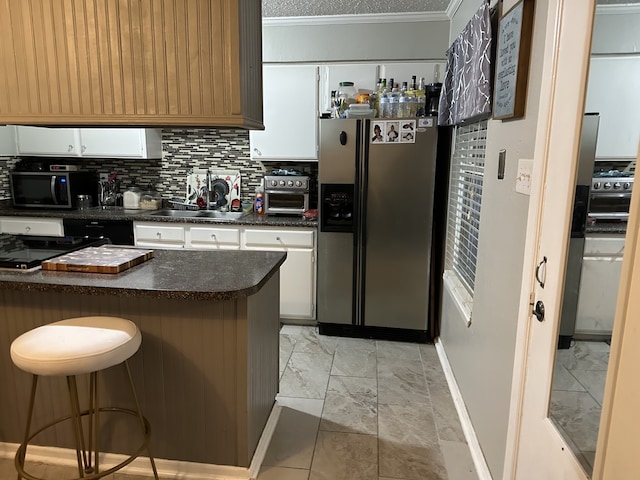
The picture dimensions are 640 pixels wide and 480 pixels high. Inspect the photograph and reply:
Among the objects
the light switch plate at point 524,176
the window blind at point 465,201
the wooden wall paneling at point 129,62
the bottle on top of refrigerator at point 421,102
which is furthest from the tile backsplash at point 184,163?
the light switch plate at point 524,176

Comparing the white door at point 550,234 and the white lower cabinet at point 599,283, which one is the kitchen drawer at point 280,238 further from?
the white lower cabinet at point 599,283

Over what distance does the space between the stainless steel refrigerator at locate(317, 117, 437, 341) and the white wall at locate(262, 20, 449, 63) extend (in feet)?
2.52

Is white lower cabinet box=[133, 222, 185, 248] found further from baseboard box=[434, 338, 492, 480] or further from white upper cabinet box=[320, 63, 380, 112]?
baseboard box=[434, 338, 492, 480]

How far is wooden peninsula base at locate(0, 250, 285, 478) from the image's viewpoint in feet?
5.90

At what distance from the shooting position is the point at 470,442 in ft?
7.14

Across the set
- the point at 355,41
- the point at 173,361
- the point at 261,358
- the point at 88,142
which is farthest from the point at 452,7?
the point at 88,142

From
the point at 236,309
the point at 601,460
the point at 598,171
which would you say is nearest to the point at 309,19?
the point at 236,309

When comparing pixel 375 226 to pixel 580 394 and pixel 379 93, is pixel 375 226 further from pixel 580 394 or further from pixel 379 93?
pixel 580 394

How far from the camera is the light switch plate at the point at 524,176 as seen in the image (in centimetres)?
153

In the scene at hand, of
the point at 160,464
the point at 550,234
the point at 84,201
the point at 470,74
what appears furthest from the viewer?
the point at 84,201

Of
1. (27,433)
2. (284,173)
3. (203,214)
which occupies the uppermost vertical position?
(284,173)

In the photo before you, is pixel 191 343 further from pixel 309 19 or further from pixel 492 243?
pixel 309 19

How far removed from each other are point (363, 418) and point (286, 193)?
1931 millimetres

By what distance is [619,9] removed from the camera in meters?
1.05
